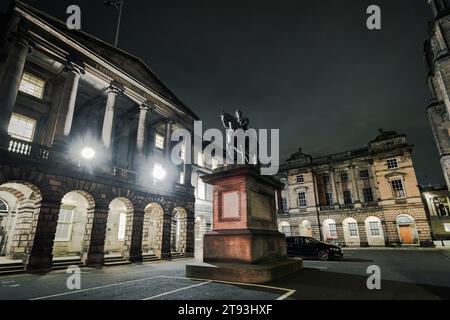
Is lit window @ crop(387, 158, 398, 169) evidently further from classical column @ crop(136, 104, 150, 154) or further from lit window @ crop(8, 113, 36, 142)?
lit window @ crop(8, 113, 36, 142)

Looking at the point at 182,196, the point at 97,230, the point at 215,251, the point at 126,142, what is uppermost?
the point at 126,142

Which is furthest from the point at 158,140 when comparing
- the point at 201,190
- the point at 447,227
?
the point at 447,227

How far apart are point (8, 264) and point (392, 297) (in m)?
14.3

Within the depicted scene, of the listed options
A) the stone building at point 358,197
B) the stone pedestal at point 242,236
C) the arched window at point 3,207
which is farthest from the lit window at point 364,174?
the arched window at point 3,207

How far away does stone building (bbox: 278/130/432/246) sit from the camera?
2781 centimetres

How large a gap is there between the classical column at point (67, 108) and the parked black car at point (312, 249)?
15.2 meters

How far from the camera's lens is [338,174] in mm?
Result: 33875

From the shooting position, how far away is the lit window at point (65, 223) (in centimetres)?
1521

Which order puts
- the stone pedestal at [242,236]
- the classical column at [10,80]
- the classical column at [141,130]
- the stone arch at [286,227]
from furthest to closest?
the stone arch at [286,227]
the classical column at [141,130]
the classical column at [10,80]
the stone pedestal at [242,236]

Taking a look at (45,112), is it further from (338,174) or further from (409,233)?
(409,233)

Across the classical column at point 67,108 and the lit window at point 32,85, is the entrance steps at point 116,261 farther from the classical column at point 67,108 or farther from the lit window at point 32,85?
the lit window at point 32,85

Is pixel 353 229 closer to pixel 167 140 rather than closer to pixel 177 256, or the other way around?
pixel 177 256
